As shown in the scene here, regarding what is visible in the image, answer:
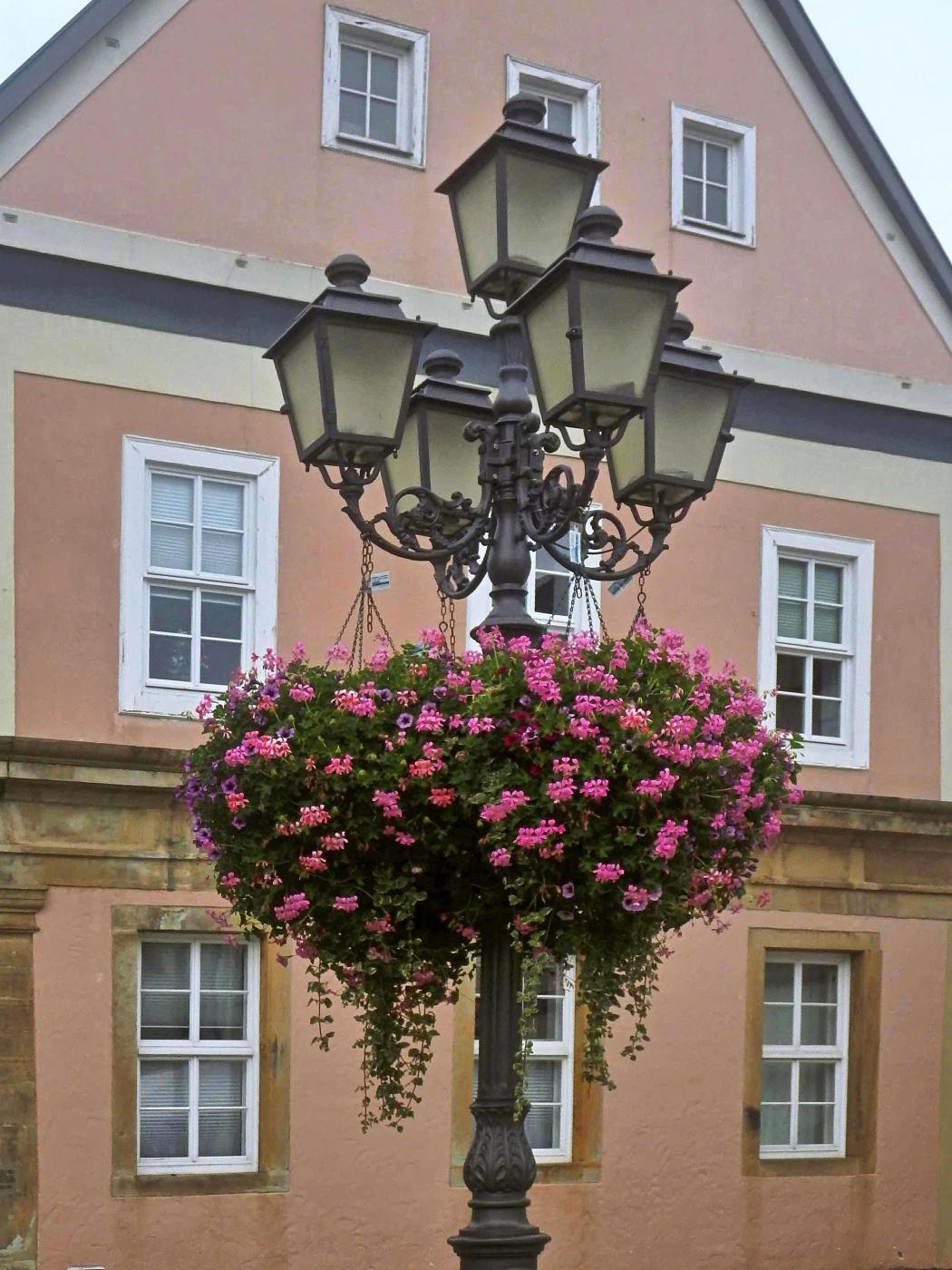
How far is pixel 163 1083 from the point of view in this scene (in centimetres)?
1166

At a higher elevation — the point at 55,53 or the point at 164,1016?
the point at 55,53

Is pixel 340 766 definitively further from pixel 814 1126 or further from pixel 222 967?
pixel 814 1126

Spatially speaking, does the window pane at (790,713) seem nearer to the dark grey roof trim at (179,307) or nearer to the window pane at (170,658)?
the dark grey roof trim at (179,307)

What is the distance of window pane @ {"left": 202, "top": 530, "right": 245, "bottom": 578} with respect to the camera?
39.2 feet

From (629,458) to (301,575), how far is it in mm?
5085

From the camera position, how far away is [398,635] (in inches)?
495

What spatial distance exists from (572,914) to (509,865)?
0.24m

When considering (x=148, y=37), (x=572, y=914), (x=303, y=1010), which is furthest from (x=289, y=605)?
(x=572, y=914)

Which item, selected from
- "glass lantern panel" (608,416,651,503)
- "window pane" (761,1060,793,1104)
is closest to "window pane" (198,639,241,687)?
"window pane" (761,1060,793,1104)

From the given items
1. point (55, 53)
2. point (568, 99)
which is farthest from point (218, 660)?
point (568, 99)

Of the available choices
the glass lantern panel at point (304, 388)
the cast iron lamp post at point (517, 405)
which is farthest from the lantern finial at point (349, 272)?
the glass lantern panel at point (304, 388)

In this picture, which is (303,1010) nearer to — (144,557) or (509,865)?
(144,557)

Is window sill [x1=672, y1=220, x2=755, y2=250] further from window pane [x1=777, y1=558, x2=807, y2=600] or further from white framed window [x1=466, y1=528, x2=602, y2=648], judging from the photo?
white framed window [x1=466, y1=528, x2=602, y2=648]

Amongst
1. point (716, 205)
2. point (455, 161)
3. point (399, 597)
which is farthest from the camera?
point (716, 205)
